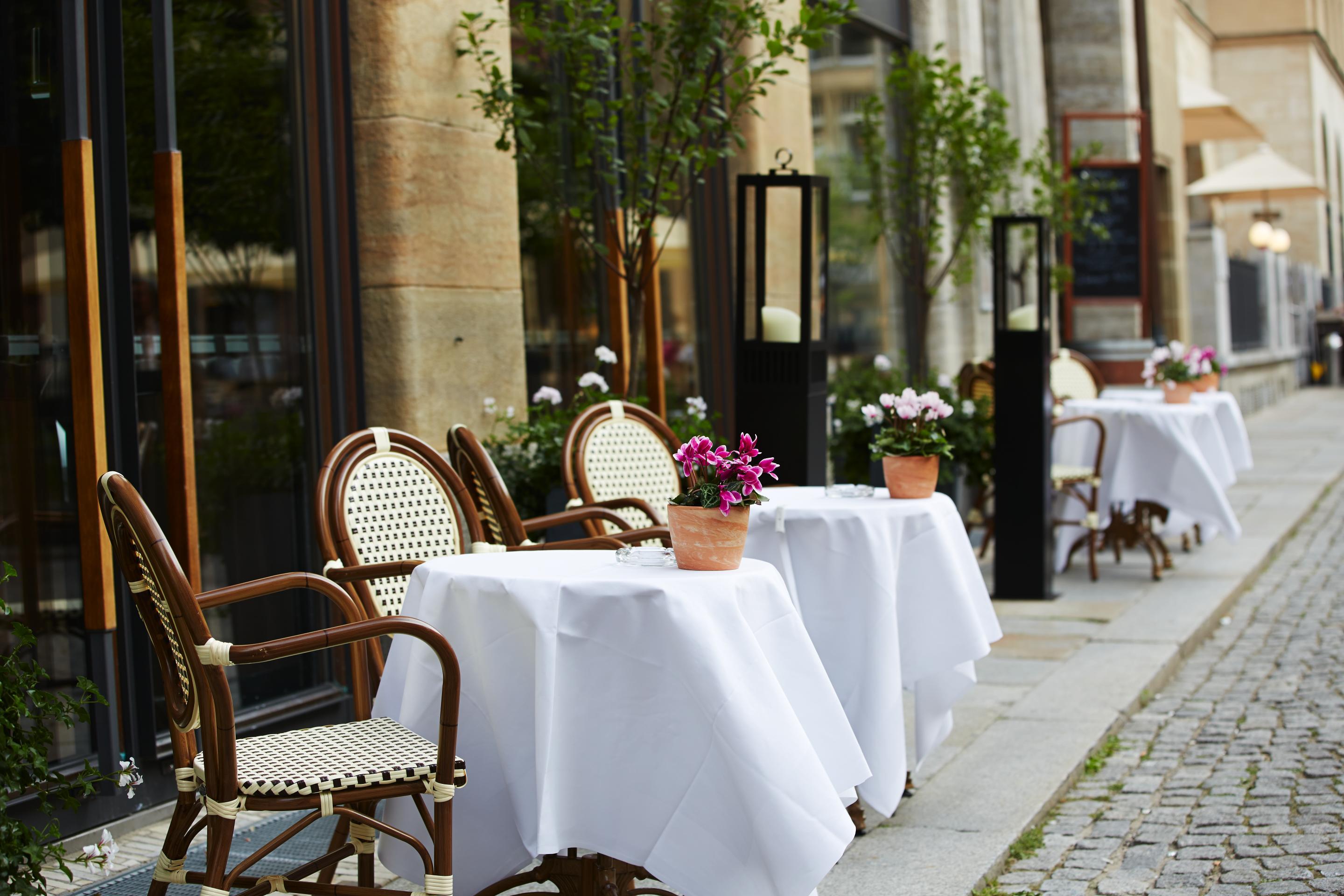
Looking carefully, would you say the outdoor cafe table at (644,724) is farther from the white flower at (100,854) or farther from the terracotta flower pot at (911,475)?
the terracotta flower pot at (911,475)

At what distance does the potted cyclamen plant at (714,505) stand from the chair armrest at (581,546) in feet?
2.49

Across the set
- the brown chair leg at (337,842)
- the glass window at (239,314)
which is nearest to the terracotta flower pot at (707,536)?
the brown chair leg at (337,842)

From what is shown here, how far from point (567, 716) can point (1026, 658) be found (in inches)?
155

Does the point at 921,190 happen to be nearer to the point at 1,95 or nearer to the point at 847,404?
the point at 847,404

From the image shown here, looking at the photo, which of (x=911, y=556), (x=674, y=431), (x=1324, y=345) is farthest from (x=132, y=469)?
(x=1324, y=345)

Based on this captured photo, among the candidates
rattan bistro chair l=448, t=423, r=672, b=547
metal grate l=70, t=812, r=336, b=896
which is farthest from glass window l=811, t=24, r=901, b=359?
metal grate l=70, t=812, r=336, b=896

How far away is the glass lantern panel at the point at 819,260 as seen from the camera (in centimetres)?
577

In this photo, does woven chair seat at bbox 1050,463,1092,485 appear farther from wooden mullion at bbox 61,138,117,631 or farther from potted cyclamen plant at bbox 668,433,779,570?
wooden mullion at bbox 61,138,117,631

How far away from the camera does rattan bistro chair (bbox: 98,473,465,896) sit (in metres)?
2.80

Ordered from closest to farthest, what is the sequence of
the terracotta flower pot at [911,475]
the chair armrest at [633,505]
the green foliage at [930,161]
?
the terracotta flower pot at [911,475], the chair armrest at [633,505], the green foliage at [930,161]

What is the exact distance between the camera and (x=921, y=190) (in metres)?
10.2

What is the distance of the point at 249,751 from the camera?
3.06 m

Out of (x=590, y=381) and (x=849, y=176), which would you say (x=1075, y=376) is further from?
(x=590, y=381)

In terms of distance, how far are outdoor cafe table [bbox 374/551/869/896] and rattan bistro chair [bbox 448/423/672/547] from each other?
0.94 meters
